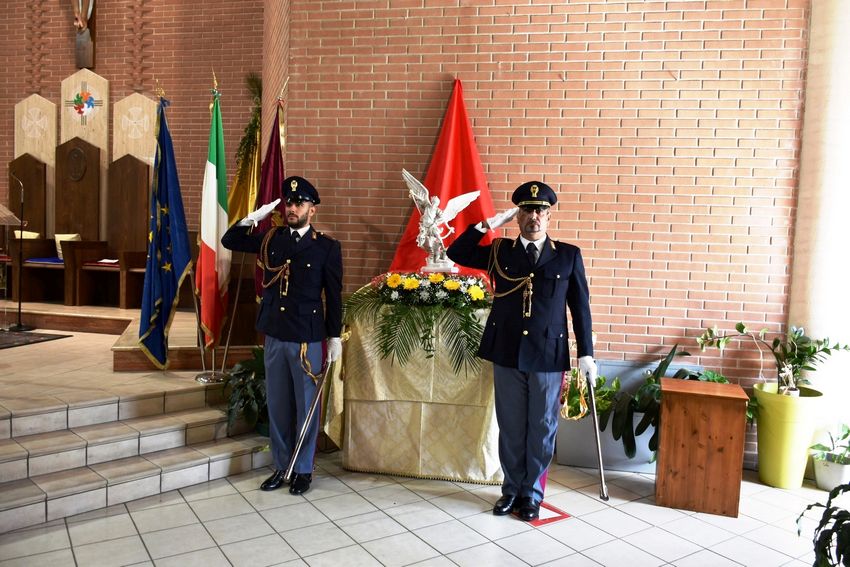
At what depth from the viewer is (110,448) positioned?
3889 mm

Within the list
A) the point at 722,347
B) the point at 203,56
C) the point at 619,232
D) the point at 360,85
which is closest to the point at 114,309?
the point at 203,56

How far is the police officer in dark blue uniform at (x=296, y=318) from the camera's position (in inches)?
149

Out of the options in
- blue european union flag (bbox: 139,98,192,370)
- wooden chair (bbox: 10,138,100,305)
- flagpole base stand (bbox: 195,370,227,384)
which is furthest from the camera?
wooden chair (bbox: 10,138,100,305)

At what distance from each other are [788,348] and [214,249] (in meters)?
3.85

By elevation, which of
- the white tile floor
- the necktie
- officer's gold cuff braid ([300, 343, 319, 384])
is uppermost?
the necktie

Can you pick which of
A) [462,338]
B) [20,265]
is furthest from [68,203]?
[462,338]

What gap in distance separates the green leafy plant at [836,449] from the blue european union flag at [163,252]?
429 centimetres

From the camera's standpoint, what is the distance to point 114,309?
743 centimetres

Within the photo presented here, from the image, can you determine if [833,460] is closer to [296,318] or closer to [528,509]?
[528,509]

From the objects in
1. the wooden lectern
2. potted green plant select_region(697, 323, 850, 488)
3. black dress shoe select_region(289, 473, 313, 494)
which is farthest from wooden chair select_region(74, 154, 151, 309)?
potted green plant select_region(697, 323, 850, 488)

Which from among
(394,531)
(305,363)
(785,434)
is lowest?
(394,531)

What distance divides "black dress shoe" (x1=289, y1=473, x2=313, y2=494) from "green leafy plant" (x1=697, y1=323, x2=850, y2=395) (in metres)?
2.65

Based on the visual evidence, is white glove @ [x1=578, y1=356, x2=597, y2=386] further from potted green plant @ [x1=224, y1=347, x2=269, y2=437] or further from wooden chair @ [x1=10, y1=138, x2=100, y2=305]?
wooden chair @ [x1=10, y1=138, x2=100, y2=305]

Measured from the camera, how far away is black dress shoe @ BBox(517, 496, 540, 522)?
3.57m
